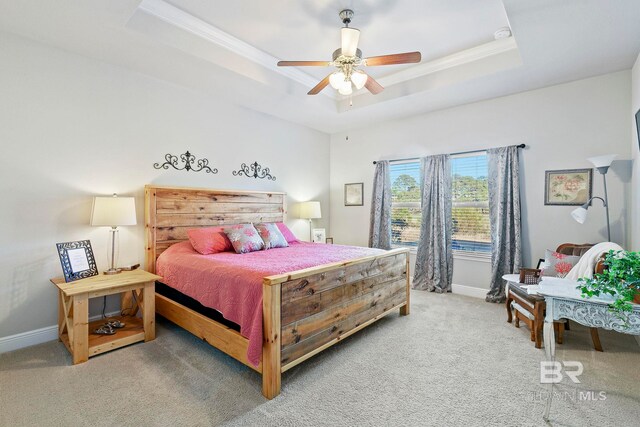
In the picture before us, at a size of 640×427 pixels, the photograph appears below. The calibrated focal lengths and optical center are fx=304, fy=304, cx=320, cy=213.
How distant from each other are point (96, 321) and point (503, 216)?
4.65m

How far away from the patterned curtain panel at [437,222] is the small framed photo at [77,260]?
3.98 m

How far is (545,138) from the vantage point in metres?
3.59

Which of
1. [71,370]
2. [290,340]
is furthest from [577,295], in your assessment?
[71,370]

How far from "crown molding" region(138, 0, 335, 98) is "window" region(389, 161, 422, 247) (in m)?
2.10

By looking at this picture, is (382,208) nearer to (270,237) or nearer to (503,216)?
(503,216)

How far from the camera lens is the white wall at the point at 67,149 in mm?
2561

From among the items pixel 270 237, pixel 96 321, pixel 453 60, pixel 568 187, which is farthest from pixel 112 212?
pixel 568 187

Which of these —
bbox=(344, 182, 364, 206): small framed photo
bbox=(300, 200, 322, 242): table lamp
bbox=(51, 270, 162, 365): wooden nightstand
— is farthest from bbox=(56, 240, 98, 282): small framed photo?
bbox=(344, 182, 364, 206): small framed photo

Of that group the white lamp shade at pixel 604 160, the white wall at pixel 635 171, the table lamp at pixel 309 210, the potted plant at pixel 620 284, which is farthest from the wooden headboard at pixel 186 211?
the white wall at pixel 635 171

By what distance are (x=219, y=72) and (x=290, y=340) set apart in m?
2.75

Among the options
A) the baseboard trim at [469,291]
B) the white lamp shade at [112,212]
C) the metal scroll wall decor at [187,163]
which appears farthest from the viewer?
the baseboard trim at [469,291]

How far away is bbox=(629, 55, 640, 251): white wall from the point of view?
2754 mm

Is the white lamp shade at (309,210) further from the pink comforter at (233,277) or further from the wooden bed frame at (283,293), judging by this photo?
the pink comforter at (233,277)

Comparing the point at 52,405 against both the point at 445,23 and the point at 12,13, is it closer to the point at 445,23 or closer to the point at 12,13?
the point at 12,13
